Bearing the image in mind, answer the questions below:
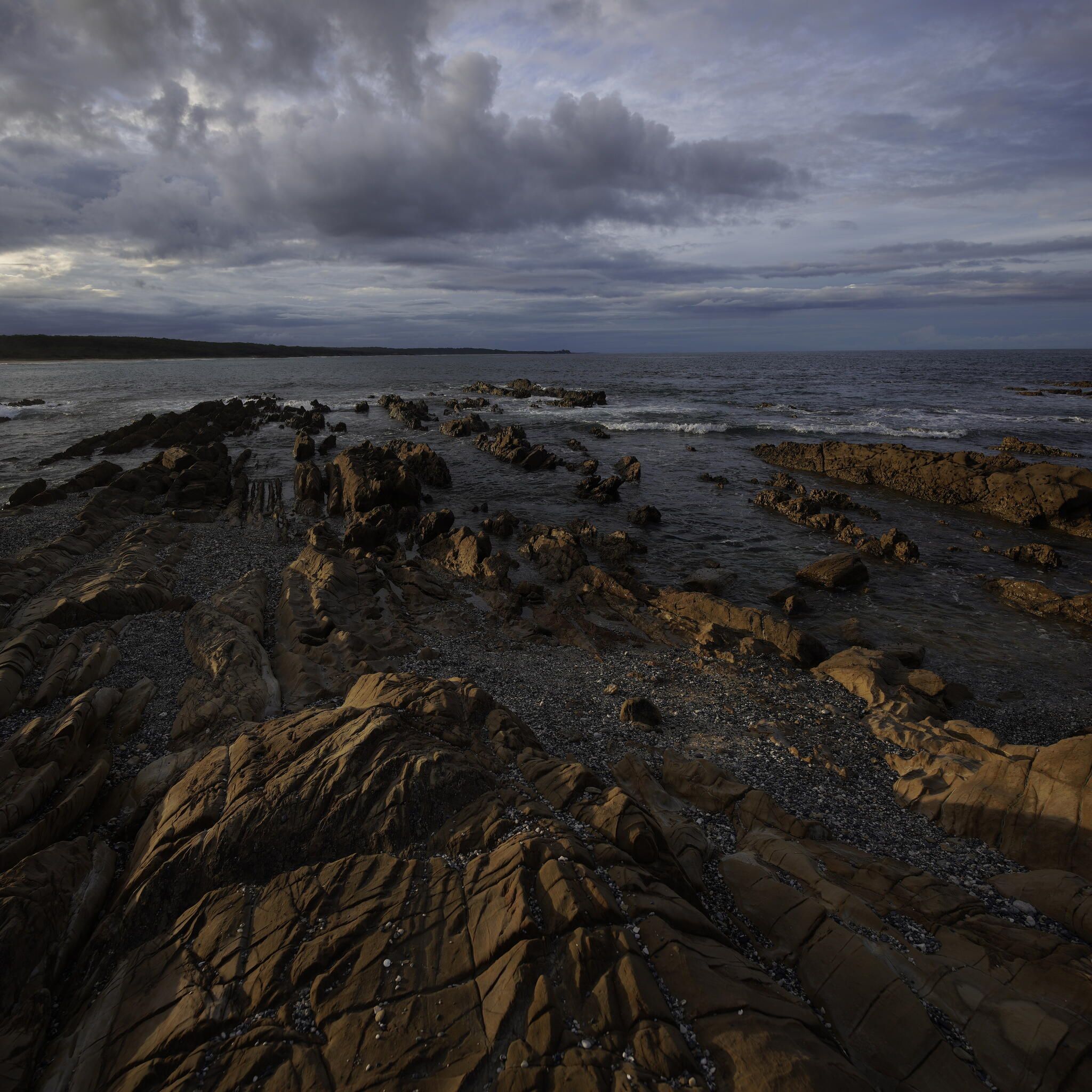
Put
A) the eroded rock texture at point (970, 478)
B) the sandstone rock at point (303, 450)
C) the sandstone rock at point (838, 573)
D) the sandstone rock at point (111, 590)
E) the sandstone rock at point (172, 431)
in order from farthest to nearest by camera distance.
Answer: the sandstone rock at point (172, 431)
the sandstone rock at point (303, 450)
the eroded rock texture at point (970, 478)
the sandstone rock at point (838, 573)
the sandstone rock at point (111, 590)

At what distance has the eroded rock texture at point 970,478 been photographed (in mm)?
30375

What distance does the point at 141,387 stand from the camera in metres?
113

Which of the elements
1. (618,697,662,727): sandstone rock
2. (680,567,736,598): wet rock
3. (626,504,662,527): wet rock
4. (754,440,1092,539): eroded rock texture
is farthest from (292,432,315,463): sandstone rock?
(618,697,662,727): sandstone rock

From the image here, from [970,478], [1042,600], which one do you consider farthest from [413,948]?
[970,478]

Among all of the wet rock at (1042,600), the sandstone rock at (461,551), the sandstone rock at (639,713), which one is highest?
the sandstone rock at (461,551)

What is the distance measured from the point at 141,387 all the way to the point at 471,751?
138645mm

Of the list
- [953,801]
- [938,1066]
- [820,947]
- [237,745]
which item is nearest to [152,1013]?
[237,745]

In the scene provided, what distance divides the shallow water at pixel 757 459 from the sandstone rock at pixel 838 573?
0.70 metres

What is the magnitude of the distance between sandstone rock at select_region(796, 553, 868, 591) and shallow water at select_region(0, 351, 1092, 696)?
2.31 ft

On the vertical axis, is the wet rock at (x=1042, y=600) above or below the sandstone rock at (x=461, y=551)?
below

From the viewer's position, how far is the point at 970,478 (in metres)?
34.8

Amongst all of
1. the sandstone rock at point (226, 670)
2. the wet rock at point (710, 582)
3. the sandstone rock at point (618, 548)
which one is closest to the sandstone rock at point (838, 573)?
the wet rock at point (710, 582)

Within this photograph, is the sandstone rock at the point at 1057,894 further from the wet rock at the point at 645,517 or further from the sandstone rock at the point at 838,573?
the wet rock at the point at 645,517

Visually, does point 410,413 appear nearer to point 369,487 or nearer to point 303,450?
point 303,450
